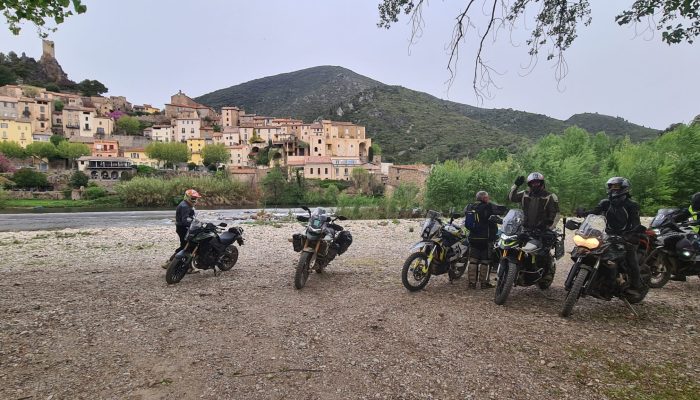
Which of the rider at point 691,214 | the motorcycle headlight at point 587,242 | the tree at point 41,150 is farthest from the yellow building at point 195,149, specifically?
the motorcycle headlight at point 587,242

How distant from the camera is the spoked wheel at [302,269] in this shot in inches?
232

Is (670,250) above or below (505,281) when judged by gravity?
above

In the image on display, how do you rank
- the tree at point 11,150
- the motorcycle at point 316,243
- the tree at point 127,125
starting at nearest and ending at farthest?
the motorcycle at point 316,243, the tree at point 11,150, the tree at point 127,125

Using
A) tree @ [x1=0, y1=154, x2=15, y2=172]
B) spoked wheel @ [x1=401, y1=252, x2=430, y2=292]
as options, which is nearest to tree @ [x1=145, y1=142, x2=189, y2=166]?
tree @ [x1=0, y1=154, x2=15, y2=172]

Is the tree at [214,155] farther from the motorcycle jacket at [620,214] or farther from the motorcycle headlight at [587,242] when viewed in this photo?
the motorcycle headlight at [587,242]

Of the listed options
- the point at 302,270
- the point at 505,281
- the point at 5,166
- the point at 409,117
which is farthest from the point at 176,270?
the point at 409,117

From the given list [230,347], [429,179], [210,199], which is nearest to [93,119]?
[210,199]

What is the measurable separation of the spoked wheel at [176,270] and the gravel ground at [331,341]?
0.13 meters

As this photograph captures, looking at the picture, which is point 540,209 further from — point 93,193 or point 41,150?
point 41,150

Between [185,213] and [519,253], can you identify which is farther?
[185,213]

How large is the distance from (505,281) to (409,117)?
10944 cm

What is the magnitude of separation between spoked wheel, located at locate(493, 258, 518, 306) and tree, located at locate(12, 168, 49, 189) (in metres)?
62.7

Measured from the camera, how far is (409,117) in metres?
111

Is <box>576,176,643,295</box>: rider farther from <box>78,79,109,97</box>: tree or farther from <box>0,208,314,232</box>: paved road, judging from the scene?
<box>78,79,109,97</box>: tree
